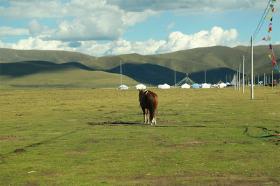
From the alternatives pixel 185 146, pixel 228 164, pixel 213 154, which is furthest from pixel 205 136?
pixel 228 164

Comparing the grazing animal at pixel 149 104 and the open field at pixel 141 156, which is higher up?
the grazing animal at pixel 149 104

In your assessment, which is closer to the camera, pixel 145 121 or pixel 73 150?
pixel 73 150

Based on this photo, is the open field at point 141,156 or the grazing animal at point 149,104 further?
the grazing animal at point 149,104

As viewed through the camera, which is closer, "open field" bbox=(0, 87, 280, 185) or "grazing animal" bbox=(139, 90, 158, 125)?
"open field" bbox=(0, 87, 280, 185)

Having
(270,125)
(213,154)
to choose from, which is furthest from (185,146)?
(270,125)

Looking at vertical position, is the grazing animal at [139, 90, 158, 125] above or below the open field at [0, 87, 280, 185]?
above

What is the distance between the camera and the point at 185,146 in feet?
66.3

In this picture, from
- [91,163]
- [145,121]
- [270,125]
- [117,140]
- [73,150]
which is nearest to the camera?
[91,163]

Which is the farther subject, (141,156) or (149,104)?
(149,104)

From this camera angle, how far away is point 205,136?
23.6 m

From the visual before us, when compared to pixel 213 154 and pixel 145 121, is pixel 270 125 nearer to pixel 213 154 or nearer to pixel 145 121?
pixel 145 121

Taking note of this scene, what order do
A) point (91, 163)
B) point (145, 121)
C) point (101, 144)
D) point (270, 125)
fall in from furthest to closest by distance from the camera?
point (145, 121) → point (270, 125) → point (101, 144) → point (91, 163)

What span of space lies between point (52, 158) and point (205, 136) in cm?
816

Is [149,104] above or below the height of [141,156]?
above
